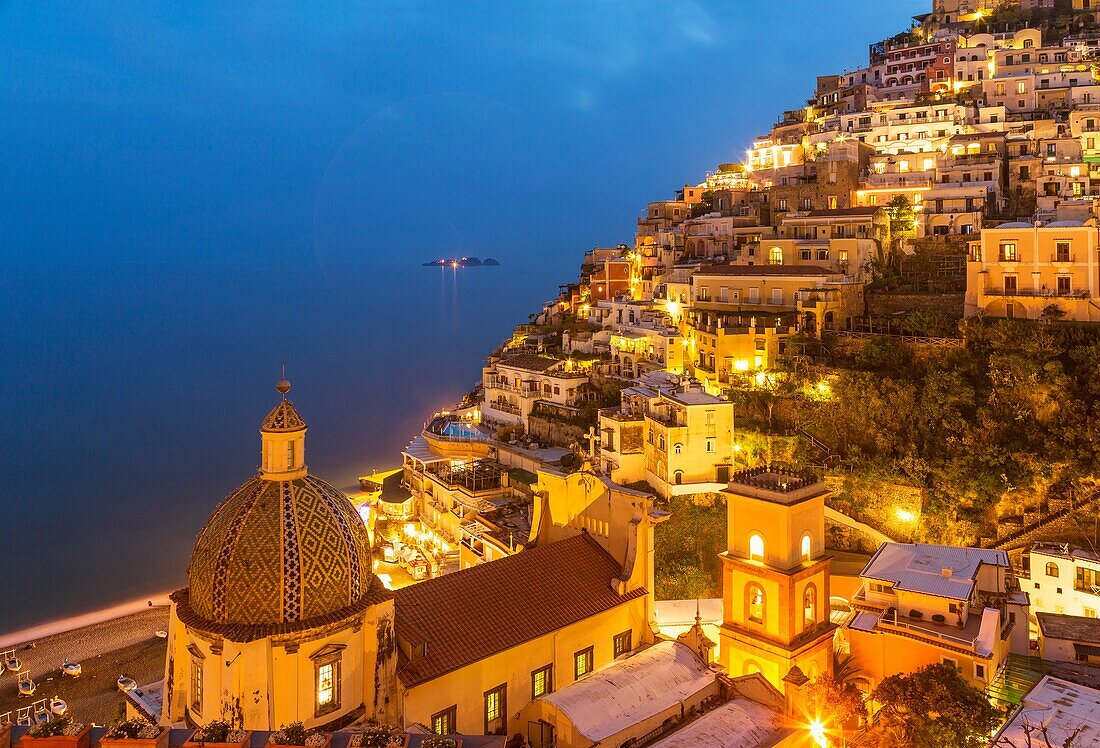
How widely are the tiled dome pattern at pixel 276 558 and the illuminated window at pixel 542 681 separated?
406cm

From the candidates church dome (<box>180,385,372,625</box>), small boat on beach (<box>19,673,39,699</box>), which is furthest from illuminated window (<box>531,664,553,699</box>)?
small boat on beach (<box>19,673,39,699</box>)

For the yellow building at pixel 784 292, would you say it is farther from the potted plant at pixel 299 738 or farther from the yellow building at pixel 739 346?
the potted plant at pixel 299 738

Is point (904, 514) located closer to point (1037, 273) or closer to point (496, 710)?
point (1037, 273)

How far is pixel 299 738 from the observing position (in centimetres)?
948

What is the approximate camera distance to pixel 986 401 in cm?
3011

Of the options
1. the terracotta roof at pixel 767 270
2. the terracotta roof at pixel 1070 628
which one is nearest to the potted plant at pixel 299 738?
the terracotta roof at pixel 1070 628

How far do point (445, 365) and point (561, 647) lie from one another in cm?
8883

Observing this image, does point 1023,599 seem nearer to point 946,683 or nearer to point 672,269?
point 946,683

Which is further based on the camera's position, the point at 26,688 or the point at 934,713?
the point at 26,688

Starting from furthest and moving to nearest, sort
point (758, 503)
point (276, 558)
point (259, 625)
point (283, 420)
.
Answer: point (758, 503) < point (283, 420) < point (276, 558) < point (259, 625)

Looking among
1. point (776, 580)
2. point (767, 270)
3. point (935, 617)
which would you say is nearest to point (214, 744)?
point (776, 580)

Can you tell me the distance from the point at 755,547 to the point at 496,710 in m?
7.29

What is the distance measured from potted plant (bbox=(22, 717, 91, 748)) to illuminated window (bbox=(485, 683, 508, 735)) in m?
6.90

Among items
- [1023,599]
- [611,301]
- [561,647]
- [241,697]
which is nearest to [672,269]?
[611,301]
